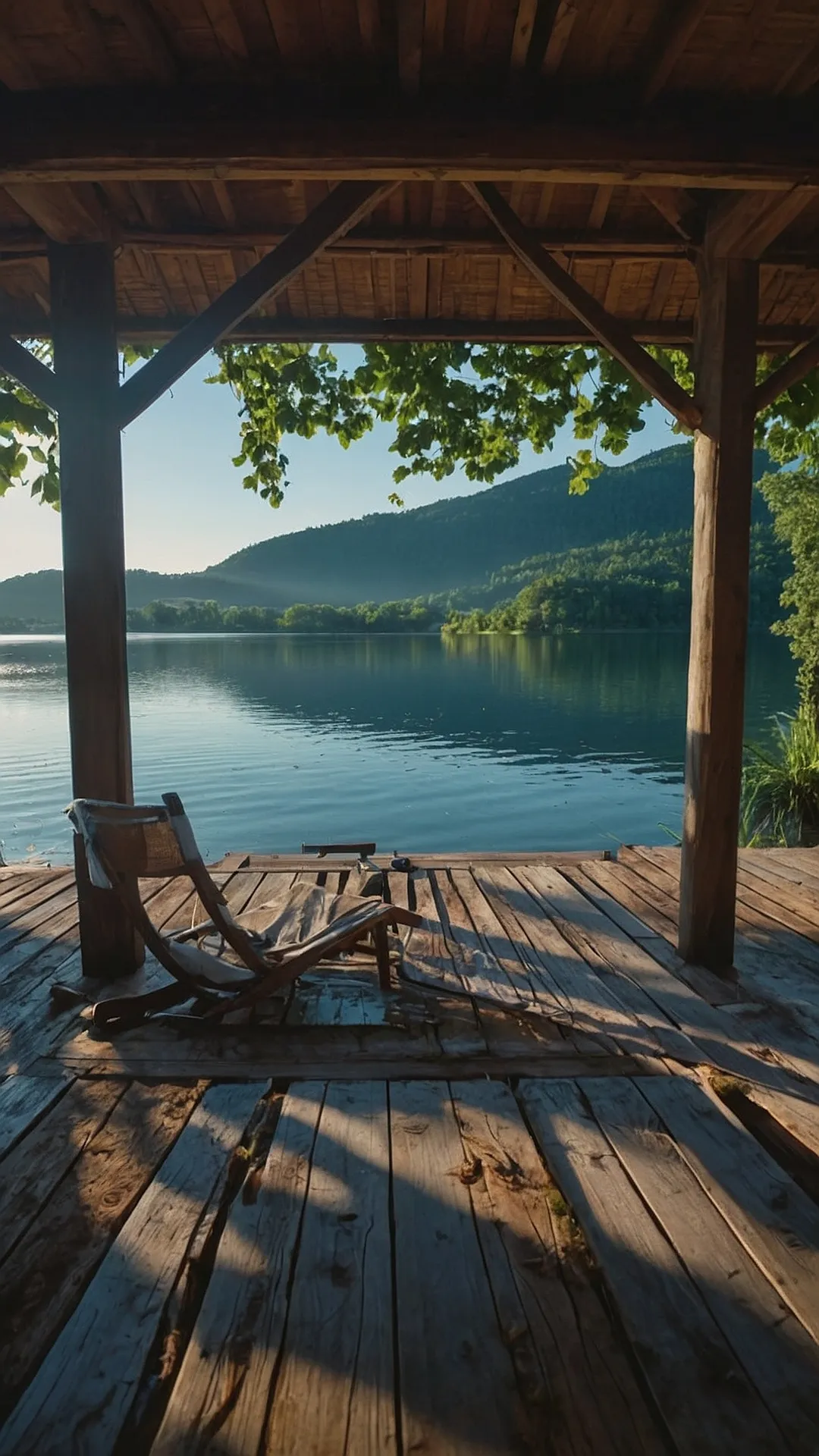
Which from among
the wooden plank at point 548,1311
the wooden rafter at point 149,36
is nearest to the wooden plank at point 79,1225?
the wooden plank at point 548,1311

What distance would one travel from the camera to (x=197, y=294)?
14.2ft

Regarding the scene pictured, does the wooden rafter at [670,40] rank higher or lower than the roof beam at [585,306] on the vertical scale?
higher

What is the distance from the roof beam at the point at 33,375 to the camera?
11.5 ft

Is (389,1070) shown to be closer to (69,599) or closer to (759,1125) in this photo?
(759,1125)

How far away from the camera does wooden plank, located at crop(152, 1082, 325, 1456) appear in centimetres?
146

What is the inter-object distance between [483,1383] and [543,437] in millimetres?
6063

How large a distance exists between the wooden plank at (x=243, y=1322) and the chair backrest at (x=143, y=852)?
0.94 m

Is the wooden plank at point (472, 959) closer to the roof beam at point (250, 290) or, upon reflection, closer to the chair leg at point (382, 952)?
the chair leg at point (382, 952)

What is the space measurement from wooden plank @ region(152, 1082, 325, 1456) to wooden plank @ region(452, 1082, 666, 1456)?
1.49 ft

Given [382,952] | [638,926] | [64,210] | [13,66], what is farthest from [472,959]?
[13,66]

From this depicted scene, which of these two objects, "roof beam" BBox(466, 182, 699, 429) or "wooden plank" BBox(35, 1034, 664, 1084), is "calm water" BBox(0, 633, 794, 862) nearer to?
"roof beam" BBox(466, 182, 699, 429)

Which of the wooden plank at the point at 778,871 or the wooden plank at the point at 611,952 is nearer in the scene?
the wooden plank at the point at 611,952

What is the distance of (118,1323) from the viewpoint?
5.57 ft

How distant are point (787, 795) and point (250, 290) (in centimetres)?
781
